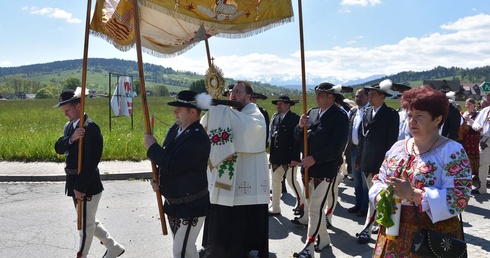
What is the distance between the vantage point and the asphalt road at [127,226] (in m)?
5.15

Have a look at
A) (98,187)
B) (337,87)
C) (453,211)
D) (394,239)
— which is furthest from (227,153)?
(453,211)

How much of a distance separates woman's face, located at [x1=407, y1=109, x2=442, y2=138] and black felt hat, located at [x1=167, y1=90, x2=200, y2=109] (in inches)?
69.8

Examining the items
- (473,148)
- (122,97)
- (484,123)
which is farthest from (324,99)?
(122,97)

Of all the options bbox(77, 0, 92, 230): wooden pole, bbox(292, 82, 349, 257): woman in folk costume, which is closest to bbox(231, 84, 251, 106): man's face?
bbox(292, 82, 349, 257): woman in folk costume

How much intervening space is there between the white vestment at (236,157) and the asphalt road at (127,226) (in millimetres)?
1092

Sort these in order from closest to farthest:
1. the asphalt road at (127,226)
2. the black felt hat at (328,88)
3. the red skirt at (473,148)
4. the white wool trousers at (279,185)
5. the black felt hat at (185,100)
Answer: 1. the black felt hat at (185,100)
2. the black felt hat at (328,88)
3. the asphalt road at (127,226)
4. the white wool trousers at (279,185)
5. the red skirt at (473,148)

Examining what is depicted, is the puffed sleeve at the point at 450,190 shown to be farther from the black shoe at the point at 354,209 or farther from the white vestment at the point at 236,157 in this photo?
the black shoe at the point at 354,209

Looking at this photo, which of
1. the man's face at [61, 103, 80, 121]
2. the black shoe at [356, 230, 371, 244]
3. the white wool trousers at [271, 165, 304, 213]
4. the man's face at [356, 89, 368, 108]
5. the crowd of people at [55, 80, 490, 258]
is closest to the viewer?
the crowd of people at [55, 80, 490, 258]

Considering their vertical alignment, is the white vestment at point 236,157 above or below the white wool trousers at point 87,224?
above

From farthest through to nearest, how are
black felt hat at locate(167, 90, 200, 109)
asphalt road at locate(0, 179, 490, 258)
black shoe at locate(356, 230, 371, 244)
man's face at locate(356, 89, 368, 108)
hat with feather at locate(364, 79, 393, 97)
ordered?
1. man's face at locate(356, 89, 368, 108)
2. hat with feather at locate(364, 79, 393, 97)
3. black shoe at locate(356, 230, 371, 244)
4. asphalt road at locate(0, 179, 490, 258)
5. black felt hat at locate(167, 90, 200, 109)

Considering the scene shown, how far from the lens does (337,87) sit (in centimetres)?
511

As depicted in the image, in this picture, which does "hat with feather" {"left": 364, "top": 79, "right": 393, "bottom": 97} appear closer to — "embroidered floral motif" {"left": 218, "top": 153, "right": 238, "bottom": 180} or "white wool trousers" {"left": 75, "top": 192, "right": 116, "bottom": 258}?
"embroidered floral motif" {"left": 218, "top": 153, "right": 238, "bottom": 180}

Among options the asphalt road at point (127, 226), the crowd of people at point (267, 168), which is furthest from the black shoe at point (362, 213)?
the asphalt road at point (127, 226)

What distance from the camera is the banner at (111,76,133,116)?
15734mm
